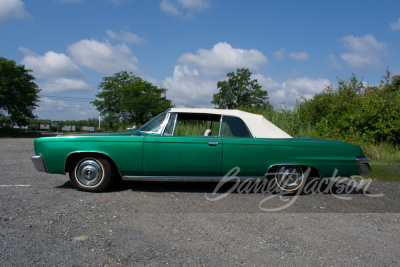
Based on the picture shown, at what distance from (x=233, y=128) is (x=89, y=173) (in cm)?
246

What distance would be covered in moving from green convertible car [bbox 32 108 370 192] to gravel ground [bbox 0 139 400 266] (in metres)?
0.33

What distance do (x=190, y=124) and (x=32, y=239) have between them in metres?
3.59

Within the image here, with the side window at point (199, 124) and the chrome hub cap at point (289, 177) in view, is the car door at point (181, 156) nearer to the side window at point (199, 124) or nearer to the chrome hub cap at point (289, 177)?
the side window at point (199, 124)

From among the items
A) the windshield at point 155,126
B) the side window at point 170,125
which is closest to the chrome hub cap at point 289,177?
the side window at point 170,125

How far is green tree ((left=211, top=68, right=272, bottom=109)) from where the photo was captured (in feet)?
168

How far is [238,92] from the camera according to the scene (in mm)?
51188

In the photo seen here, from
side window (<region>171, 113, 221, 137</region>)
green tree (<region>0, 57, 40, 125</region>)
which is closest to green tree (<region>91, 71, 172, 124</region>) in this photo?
green tree (<region>0, 57, 40, 125</region>)

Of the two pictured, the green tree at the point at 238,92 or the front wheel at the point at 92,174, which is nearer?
the front wheel at the point at 92,174

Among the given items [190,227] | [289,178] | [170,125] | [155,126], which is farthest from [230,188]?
[190,227]

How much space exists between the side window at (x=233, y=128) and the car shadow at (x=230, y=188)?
97 centimetres

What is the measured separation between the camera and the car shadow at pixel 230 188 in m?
5.07

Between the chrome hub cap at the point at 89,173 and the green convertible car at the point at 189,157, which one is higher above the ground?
the green convertible car at the point at 189,157

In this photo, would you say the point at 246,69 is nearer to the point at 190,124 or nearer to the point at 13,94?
the point at 13,94

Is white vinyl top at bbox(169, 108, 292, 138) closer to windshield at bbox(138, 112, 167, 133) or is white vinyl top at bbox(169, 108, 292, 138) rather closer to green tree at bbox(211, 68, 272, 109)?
windshield at bbox(138, 112, 167, 133)
